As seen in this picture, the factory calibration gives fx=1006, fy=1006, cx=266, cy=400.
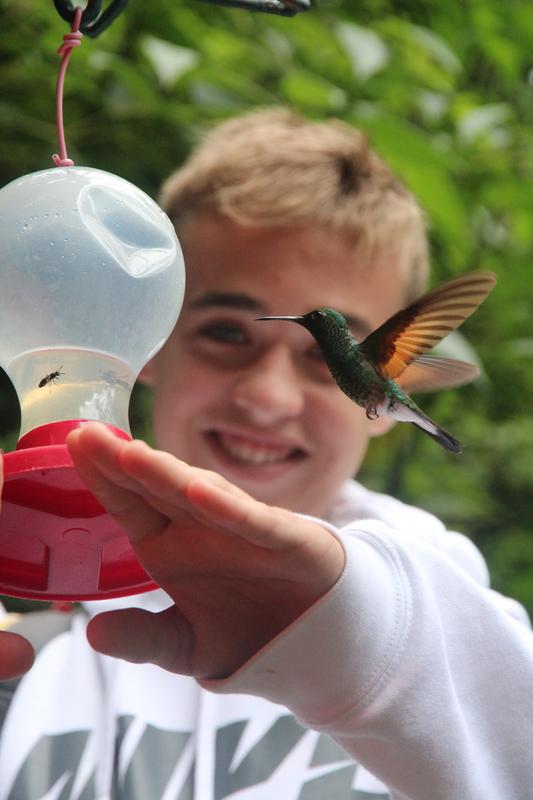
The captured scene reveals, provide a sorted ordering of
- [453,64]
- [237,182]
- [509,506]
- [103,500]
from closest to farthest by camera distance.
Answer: [103,500]
[453,64]
[237,182]
[509,506]

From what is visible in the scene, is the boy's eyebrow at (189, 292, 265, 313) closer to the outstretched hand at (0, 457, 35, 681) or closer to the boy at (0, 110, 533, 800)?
the boy at (0, 110, 533, 800)

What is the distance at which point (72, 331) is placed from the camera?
96 centimetres

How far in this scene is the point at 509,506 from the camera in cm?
265

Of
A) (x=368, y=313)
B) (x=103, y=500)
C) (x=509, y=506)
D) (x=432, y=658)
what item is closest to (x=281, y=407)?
(x=368, y=313)

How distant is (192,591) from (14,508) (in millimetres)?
173

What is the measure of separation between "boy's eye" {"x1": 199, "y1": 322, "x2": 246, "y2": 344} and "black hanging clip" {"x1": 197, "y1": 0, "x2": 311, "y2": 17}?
0.70 metres

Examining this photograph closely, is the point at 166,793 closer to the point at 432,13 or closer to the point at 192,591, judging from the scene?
the point at 192,591

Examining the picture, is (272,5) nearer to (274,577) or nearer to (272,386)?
(274,577)

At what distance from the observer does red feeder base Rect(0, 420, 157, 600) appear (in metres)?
0.86

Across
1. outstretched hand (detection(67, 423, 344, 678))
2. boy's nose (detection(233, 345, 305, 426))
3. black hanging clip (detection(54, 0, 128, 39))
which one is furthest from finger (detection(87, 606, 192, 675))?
boy's nose (detection(233, 345, 305, 426))

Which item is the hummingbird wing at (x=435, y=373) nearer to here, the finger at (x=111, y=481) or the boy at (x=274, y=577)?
the boy at (x=274, y=577)

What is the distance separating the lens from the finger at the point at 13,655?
0.96m

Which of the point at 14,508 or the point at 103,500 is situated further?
the point at 14,508

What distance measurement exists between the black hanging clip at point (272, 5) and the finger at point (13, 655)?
2.15 ft
